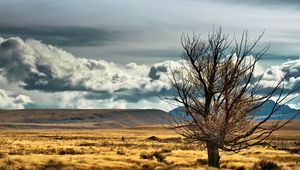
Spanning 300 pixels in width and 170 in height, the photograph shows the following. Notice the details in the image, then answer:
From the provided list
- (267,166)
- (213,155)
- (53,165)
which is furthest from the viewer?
(267,166)

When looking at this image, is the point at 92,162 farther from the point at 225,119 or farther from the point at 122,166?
the point at 225,119

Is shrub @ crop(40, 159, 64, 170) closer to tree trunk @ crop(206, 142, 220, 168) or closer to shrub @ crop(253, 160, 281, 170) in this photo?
tree trunk @ crop(206, 142, 220, 168)

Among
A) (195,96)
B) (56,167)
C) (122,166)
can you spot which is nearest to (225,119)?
(195,96)

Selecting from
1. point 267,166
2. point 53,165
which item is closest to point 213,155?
point 267,166

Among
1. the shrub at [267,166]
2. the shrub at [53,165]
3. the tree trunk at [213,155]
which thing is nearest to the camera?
the tree trunk at [213,155]

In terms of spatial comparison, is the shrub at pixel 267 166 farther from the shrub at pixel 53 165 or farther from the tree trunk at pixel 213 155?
the shrub at pixel 53 165

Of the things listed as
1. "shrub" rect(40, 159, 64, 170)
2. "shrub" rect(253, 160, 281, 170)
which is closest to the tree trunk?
"shrub" rect(253, 160, 281, 170)

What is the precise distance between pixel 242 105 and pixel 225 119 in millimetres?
2360

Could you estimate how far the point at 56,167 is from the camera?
42.1m

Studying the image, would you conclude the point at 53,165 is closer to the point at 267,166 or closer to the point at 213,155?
the point at 213,155

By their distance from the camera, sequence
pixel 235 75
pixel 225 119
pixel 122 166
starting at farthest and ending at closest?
pixel 122 166
pixel 235 75
pixel 225 119

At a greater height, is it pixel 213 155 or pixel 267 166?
pixel 213 155

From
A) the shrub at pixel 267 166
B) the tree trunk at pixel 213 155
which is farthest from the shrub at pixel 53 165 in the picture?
the shrub at pixel 267 166

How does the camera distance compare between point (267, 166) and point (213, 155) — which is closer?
point (213, 155)
